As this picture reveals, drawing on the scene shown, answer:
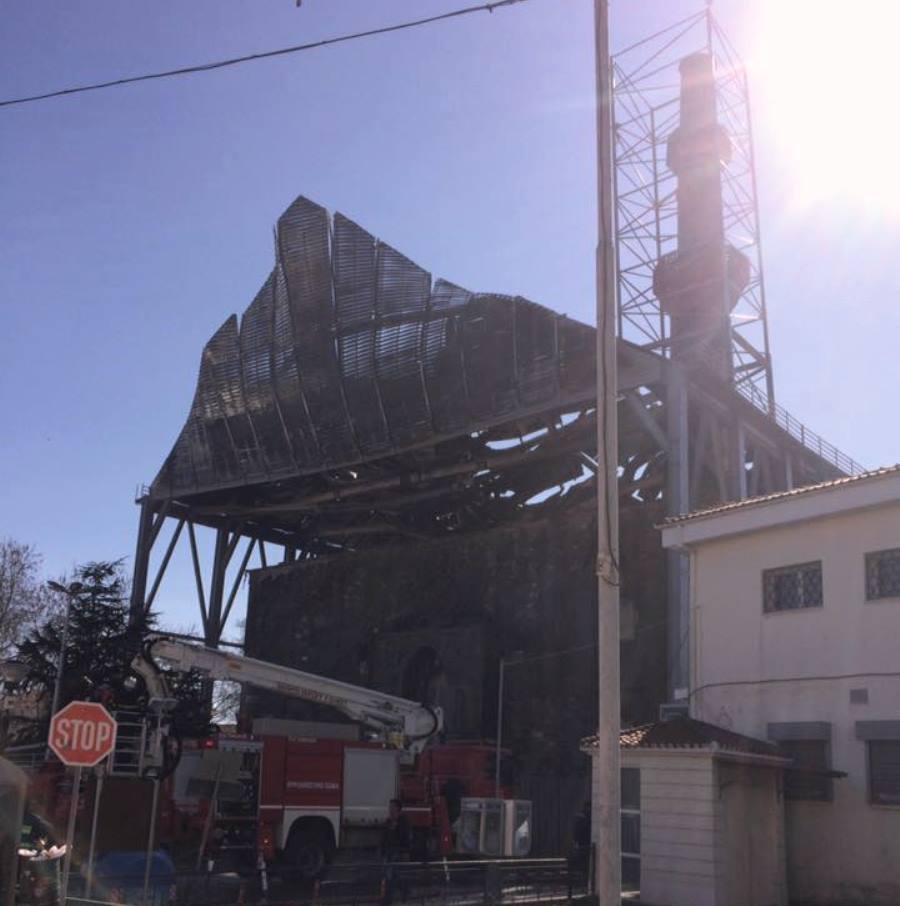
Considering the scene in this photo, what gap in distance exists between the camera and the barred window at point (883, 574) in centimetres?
1998

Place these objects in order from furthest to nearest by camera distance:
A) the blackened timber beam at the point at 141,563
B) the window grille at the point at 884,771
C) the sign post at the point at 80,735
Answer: the blackened timber beam at the point at 141,563 < the window grille at the point at 884,771 < the sign post at the point at 80,735

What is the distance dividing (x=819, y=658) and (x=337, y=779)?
9954 millimetres

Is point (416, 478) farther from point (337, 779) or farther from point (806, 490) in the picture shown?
point (806, 490)

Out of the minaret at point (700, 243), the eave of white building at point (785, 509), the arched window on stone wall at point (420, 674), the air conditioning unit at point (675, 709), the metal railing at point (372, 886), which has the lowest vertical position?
the metal railing at point (372, 886)

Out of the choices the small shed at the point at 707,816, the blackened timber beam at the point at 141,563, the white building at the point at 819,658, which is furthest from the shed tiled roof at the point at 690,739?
the blackened timber beam at the point at 141,563

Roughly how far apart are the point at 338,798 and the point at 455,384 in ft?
80.3

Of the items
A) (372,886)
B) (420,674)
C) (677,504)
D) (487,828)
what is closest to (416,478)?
(420,674)

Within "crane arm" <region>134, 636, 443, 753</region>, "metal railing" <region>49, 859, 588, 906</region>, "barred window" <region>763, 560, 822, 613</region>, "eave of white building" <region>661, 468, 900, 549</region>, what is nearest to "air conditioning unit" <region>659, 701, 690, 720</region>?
"crane arm" <region>134, 636, 443, 753</region>

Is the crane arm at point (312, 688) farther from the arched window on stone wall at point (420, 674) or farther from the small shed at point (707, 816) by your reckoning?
the arched window on stone wall at point (420, 674)

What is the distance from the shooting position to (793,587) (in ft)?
71.1

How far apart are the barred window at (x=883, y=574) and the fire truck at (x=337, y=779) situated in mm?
9983

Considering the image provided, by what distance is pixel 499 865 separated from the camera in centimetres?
1761

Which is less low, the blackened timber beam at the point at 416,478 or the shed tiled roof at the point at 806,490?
the blackened timber beam at the point at 416,478

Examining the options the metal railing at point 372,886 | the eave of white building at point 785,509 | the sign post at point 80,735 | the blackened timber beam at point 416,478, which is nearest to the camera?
the sign post at point 80,735
